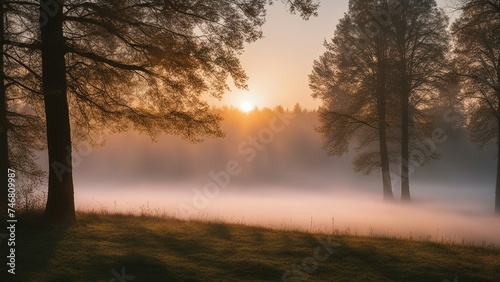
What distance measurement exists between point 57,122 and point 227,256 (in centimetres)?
600

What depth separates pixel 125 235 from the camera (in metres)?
10.6

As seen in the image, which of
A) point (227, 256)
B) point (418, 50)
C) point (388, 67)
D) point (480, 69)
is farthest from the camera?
point (418, 50)

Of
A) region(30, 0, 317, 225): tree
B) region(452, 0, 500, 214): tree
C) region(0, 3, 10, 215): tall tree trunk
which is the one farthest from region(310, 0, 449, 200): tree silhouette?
region(0, 3, 10, 215): tall tree trunk

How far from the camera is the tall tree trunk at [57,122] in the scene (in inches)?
441

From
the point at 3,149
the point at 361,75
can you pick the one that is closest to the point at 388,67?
the point at 361,75

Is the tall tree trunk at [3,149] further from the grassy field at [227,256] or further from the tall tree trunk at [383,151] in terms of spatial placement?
the tall tree trunk at [383,151]

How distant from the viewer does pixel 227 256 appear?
8844 millimetres

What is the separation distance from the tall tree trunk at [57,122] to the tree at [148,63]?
24 mm

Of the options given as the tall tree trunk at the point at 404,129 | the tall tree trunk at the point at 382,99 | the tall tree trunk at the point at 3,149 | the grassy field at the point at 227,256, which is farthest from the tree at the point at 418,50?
the tall tree trunk at the point at 3,149

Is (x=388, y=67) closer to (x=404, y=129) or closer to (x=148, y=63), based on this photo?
(x=404, y=129)

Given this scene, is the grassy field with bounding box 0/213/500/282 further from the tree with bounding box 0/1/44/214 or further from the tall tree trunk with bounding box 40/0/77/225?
the tree with bounding box 0/1/44/214

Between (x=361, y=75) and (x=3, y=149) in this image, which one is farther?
(x=361, y=75)

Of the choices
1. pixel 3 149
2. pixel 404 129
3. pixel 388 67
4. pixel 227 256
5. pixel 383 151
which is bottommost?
pixel 227 256

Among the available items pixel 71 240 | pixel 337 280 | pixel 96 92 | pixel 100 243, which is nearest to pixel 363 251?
pixel 337 280
